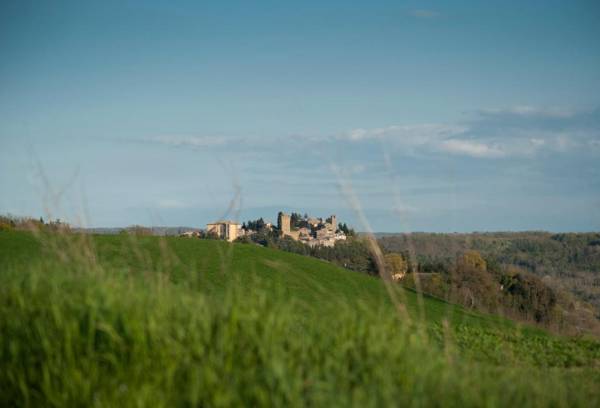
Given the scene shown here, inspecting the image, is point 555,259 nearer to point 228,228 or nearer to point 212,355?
point 228,228

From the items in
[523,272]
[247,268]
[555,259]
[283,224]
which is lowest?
[523,272]

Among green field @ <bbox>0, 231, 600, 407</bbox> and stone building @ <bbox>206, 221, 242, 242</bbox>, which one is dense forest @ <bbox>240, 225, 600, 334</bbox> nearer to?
stone building @ <bbox>206, 221, 242, 242</bbox>

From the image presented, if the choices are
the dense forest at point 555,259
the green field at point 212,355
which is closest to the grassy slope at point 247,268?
the green field at point 212,355

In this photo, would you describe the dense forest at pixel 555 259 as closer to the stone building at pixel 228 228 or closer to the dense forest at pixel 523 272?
the dense forest at pixel 523 272

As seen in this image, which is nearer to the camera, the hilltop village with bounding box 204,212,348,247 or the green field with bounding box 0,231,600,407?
the green field with bounding box 0,231,600,407

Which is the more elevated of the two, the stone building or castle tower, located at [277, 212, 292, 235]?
castle tower, located at [277, 212, 292, 235]

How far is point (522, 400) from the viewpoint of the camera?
3699mm

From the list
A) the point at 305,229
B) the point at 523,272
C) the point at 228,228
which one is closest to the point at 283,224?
the point at 305,229

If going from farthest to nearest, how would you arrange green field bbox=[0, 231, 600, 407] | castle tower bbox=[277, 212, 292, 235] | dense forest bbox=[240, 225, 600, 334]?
castle tower bbox=[277, 212, 292, 235] < dense forest bbox=[240, 225, 600, 334] < green field bbox=[0, 231, 600, 407]

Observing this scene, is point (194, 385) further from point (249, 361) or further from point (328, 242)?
point (328, 242)

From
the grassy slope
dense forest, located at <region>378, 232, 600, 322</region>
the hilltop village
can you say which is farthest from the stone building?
the hilltop village

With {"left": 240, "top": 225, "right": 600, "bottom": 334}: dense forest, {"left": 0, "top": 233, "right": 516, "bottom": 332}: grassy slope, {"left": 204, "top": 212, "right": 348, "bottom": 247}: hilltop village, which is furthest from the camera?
{"left": 204, "top": 212, "right": 348, "bottom": 247}: hilltop village

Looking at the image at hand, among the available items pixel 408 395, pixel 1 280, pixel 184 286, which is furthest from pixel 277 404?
pixel 1 280

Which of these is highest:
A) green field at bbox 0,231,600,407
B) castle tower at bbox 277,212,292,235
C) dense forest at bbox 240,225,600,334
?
castle tower at bbox 277,212,292,235
